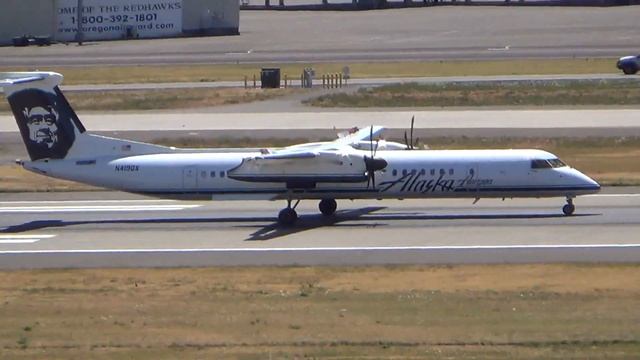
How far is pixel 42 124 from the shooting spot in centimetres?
3762

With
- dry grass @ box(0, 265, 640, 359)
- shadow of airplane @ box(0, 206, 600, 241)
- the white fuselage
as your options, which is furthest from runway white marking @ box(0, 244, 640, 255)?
the white fuselage

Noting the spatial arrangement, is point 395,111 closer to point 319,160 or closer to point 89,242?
point 319,160

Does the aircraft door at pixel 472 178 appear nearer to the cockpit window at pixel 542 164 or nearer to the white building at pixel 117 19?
the cockpit window at pixel 542 164

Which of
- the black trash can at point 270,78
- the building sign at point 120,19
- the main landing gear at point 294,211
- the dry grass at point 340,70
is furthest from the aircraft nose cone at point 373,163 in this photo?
the building sign at point 120,19

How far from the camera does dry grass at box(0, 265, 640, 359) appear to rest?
20750mm

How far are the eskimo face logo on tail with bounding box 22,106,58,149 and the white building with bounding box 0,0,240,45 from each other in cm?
8377

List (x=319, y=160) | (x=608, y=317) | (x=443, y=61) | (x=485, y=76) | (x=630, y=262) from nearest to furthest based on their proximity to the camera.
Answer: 1. (x=608, y=317)
2. (x=630, y=262)
3. (x=319, y=160)
4. (x=485, y=76)
5. (x=443, y=61)

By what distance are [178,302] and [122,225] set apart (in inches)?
453

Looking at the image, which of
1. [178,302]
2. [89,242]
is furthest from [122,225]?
[178,302]

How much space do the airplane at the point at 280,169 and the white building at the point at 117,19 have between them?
275 feet

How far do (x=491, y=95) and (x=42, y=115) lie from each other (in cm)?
3724

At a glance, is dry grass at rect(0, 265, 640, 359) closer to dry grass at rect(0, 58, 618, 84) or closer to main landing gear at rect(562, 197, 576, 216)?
main landing gear at rect(562, 197, 576, 216)

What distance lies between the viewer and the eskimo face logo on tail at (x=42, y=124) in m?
37.6

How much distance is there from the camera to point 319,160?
36438 millimetres
